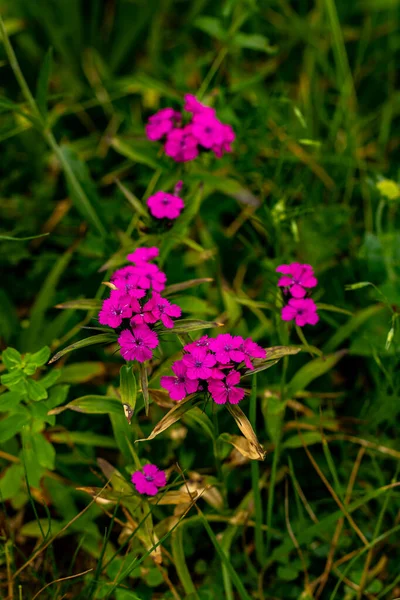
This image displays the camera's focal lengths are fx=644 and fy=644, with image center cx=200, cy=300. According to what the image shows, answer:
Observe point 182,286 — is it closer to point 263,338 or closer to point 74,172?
point 263,338

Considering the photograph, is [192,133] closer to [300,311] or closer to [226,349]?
[300,311]

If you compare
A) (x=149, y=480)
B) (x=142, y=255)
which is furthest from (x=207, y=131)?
(x=149, y=480)

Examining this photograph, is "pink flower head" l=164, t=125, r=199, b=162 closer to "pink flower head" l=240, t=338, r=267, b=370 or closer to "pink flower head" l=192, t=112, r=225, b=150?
"pink flower head" l=192, t=112, r=225, b=150

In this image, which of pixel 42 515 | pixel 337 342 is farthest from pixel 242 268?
pixel 42 515

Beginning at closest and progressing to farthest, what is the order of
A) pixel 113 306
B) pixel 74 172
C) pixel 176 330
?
pixel 113 306, pixel 176 330, pixel 74 172

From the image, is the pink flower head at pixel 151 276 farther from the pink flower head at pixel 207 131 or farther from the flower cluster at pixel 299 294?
the pink flower head at pixel 207 131

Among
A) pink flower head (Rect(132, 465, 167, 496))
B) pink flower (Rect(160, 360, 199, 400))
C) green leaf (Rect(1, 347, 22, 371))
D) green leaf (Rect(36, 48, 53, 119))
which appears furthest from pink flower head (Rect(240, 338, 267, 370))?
green leaf (Rect(36, 48, 53, 119))
